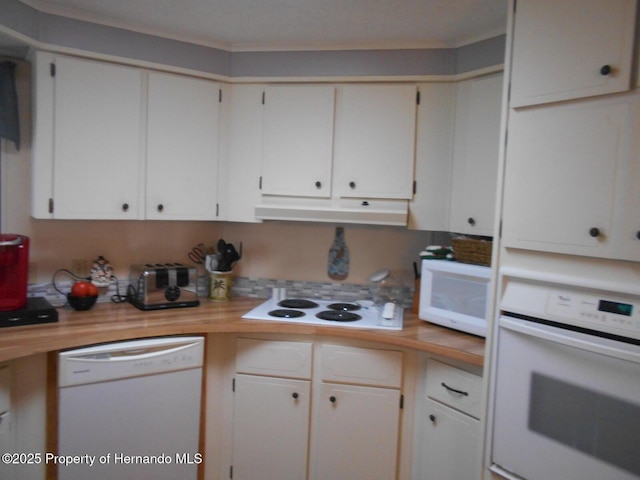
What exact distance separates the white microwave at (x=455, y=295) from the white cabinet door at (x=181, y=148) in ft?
4.03

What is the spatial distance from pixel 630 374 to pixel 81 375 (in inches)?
75.6

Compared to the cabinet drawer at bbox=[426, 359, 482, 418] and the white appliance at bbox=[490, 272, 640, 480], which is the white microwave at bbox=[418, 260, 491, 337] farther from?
the white appliance at bbox=[490, 272, 640, 480]

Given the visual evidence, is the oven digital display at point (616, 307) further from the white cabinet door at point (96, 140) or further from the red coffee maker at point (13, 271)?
the red coffee maker at point (13, 271)

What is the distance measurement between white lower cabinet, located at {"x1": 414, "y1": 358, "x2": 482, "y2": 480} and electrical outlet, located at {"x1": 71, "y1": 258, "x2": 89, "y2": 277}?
1.86 meters

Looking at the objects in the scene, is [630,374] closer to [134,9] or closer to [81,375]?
[81,375]

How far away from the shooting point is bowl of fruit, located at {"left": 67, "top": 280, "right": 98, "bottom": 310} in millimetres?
2129

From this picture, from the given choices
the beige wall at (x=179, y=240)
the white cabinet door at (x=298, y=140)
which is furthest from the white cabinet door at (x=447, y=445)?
the white cabinet door at (x=298, y=140)

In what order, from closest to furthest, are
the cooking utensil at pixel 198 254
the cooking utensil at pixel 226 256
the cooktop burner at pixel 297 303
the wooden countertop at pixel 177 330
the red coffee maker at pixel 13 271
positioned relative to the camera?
the wooden countertop at pixel 177 330, the red coffee maker at pixel 13 271, the cooktop burner at pixel 297 303, the cooking utensil at pixel 226 256, the cooking utensil at pixel 198 254

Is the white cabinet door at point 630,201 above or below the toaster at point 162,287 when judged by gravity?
above

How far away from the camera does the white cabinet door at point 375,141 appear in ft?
7.38

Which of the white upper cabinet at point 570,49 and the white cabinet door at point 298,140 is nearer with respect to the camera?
the white upper cabinet at point 570,49

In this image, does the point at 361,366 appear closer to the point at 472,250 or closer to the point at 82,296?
the point at 472,250

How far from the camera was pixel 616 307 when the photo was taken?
1.18 metres

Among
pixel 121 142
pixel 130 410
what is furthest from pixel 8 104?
pixel 130 410
